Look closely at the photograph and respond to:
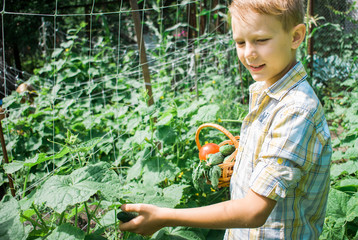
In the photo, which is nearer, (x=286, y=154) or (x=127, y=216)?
(x=286, y=154)

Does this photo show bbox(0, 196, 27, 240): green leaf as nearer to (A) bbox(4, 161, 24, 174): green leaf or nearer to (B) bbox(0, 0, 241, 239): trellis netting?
(B) bbox(0, 0, 241, 239): trellis netting

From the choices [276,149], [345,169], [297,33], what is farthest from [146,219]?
[345,169]

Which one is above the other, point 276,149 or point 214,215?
point 276,149

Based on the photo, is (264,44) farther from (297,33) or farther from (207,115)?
(207,115)

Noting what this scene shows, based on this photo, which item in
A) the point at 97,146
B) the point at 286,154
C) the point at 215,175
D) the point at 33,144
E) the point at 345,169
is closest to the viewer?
the point at 286,154

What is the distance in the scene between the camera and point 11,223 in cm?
109

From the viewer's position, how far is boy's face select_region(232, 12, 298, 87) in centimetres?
88

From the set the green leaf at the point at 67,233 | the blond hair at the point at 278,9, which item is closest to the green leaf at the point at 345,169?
the blond hair at the point at 278,9

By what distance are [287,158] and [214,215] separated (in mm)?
254

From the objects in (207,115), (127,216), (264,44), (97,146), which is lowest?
(97,146)

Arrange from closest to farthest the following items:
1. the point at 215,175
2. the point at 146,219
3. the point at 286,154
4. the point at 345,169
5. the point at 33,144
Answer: the point at 286,154 → the point at 146,219 → the point at 215,175 → the point at 345,169 → the point at 33,144

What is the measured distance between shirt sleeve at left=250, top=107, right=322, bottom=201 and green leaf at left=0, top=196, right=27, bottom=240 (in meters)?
0.82

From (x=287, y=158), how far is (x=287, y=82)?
25 centimetres

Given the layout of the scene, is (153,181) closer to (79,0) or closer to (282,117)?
(282,117)
